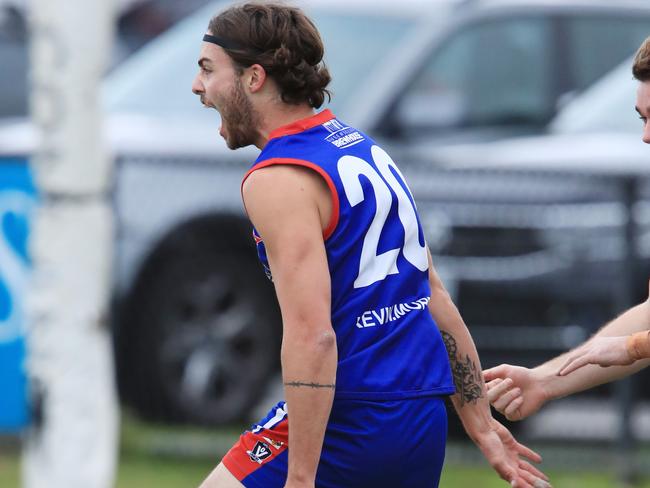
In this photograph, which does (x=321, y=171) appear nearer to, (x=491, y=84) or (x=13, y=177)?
(x=13, y=177)

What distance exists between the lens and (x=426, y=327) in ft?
13.4

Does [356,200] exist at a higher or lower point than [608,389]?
higher

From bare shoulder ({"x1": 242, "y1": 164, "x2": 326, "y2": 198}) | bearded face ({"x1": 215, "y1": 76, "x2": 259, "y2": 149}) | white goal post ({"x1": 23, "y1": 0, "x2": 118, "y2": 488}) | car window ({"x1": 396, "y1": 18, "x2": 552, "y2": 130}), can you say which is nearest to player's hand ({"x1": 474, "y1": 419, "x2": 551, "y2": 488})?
bare shoulder ({"x1": 242, "y1": 164, "x2": 326, "y2": 198})

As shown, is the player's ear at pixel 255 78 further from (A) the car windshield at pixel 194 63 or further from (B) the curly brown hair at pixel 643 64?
(A) the car windshield at pixel 194 63

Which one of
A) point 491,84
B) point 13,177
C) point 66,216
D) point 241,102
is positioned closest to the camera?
point 241,102

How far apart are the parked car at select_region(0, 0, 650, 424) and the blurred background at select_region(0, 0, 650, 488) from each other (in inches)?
0.4

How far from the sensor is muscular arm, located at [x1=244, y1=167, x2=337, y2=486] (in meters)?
3.78

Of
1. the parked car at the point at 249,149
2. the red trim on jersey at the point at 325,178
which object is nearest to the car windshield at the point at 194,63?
the parked car at the point at 249,149

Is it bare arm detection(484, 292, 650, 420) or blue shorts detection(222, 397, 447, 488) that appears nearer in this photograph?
blue shorts detection(222, 397, 447, 488)

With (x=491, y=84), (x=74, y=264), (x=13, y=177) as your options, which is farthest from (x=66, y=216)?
(x=491, y=84)

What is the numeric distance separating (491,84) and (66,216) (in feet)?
10.3

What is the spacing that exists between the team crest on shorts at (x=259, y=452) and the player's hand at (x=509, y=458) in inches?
23.2

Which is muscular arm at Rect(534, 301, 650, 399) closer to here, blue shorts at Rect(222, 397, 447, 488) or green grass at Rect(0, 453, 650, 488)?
blue shorts at Rect(222, 397, 447, 488)

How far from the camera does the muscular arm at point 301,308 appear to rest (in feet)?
12.4
